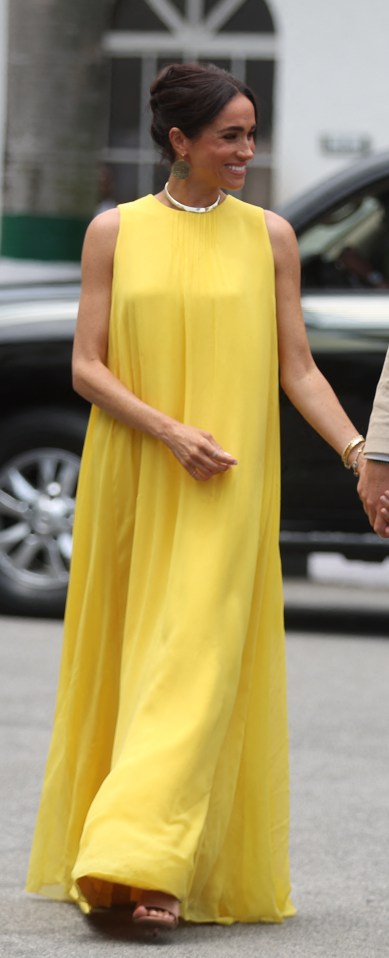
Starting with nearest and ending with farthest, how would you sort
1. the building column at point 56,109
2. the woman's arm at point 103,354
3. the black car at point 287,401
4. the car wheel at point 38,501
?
the woman's arm at point 103,354, the black car at point 287,401, the car wheel at point 38,501, the building column at point 56,109

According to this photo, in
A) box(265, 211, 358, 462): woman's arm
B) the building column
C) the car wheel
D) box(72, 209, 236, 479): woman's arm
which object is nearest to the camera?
box(72, 209, 236, 479): woman's arm

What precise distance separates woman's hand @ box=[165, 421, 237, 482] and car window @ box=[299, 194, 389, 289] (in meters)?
4.69

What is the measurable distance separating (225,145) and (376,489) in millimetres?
755

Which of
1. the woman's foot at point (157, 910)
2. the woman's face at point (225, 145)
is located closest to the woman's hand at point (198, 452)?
the woman's face at point (225, 145)

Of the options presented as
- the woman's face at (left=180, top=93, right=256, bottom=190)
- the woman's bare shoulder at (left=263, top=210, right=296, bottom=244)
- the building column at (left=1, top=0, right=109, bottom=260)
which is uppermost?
the building column at (left=1, top=0, right=109, bottom=260)

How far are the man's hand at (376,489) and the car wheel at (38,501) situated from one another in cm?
523

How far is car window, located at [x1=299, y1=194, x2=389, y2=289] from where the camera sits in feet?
29.8

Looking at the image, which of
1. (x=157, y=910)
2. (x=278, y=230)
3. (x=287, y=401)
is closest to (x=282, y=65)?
(x=287, y=401)

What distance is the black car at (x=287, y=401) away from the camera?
8.91 metres

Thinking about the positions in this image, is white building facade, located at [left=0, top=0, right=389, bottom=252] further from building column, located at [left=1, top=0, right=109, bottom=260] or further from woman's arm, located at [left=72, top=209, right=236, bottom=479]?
woman's arm, located at [left=72, top=209, right=236, bottom=479]

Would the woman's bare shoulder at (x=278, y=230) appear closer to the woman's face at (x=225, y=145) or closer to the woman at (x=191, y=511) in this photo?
the woman at (x=191, y=511)

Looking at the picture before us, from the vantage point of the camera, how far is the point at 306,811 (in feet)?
19.4

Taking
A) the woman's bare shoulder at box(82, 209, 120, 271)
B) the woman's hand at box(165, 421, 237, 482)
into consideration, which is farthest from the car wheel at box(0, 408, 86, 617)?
the woman's hand at box(165, 421, 237, 482)

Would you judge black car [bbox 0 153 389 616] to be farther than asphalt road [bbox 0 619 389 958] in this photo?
Yes
